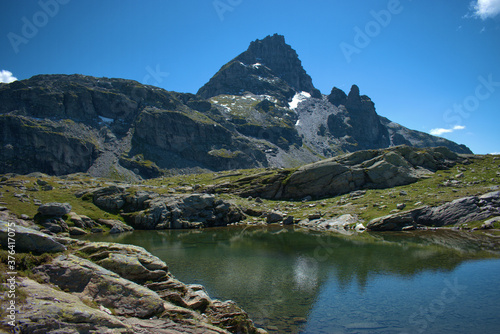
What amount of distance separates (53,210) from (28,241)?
47298mm

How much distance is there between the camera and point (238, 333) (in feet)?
46.3

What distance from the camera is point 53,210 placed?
51375mm

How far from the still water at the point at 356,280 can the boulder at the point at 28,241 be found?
41.5 feet

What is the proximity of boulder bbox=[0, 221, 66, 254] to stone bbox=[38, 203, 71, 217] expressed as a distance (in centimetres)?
4615

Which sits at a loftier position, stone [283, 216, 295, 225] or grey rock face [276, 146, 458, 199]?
grey rock face [276, 146, 458, 199]

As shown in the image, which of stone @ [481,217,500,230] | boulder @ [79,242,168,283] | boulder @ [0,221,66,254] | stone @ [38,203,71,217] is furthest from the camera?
stone @ [38,203,71,217]

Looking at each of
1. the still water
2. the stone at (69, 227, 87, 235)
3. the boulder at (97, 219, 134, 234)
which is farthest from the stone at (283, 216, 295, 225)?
the stone at (69, 227, 87, 235)

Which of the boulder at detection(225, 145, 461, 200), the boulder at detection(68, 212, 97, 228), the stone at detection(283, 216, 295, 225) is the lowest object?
the boulder at detection(68, 212, 97, 228)

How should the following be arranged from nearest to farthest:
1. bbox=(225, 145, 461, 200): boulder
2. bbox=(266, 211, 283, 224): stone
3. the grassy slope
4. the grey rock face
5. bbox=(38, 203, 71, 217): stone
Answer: bbox=(38, 203, 71, 217): stone < the grassy slope < bbox=(266, 211, 283, 224): stone < the grey rock face < bbox=(225, 145, 461, 200): boulder

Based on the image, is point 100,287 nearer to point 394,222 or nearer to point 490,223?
point 394,222

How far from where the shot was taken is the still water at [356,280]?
16922 mm

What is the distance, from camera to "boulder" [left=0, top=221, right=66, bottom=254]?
12.5m

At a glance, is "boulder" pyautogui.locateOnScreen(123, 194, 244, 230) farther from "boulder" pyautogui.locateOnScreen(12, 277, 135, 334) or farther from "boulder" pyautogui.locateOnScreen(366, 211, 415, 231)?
Answer: "boulder" pyautogui.locateOnScreen(12, 277, 135, 334)

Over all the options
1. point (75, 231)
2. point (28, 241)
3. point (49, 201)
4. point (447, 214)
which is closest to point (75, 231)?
point (75, 231)
